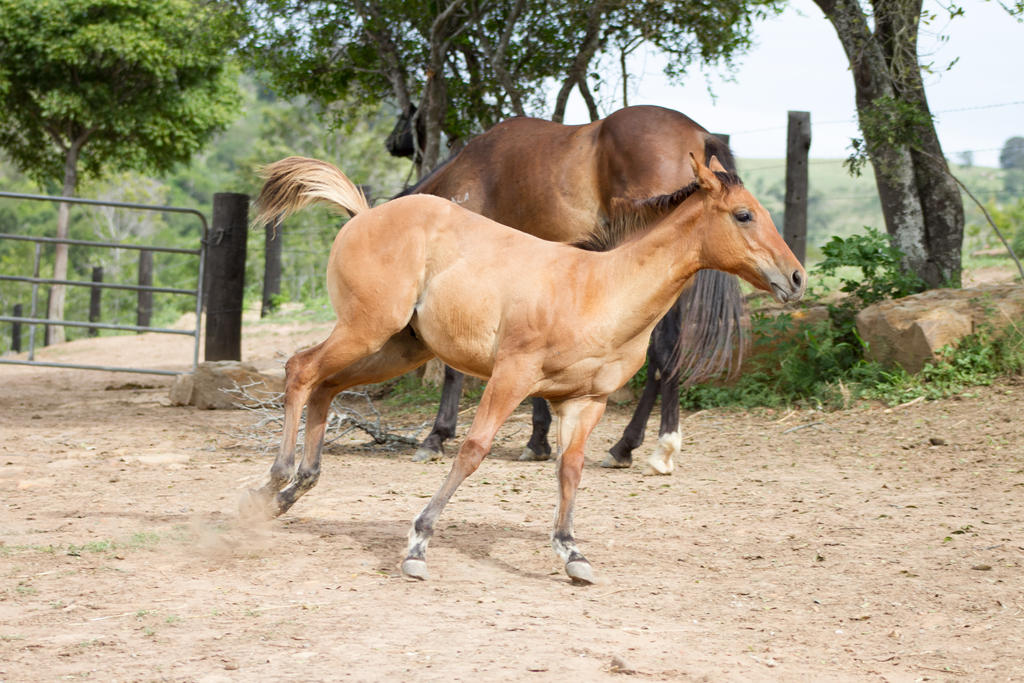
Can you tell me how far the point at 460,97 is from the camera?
966cm

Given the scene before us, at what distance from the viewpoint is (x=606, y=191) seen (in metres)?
6.53

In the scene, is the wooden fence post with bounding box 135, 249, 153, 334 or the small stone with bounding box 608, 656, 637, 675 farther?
the wooden fence post with bounding box 135, 249, 153, 334

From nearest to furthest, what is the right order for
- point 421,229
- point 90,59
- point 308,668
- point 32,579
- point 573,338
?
1. point 308,668
2. point 32,579
3. point 573,338
4. point 421,229
5. point 90,59

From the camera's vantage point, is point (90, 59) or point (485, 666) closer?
point (485, 666)

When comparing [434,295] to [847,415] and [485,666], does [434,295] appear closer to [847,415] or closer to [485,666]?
[485,666]

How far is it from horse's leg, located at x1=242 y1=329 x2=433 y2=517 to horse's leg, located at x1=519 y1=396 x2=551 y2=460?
6.59 feet

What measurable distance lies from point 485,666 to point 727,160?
3.84m

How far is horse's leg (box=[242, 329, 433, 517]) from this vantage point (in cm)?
450

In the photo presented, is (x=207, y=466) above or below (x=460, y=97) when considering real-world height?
below

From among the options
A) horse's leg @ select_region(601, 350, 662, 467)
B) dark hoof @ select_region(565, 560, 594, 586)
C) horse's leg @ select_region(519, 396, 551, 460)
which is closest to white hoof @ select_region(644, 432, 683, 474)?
horse's leg @ select_region(601, 350, 662, 467)

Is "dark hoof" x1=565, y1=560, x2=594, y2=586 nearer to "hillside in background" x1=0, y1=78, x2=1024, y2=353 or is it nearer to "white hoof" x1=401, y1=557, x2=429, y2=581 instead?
"white hoof" x1=401, y1=557, x2=429, y2=581

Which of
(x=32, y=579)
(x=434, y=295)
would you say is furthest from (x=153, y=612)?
(x=434, y=295)

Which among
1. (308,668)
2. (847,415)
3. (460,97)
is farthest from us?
(460,97)

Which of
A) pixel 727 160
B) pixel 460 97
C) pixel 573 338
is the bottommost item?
pixel 573 338
